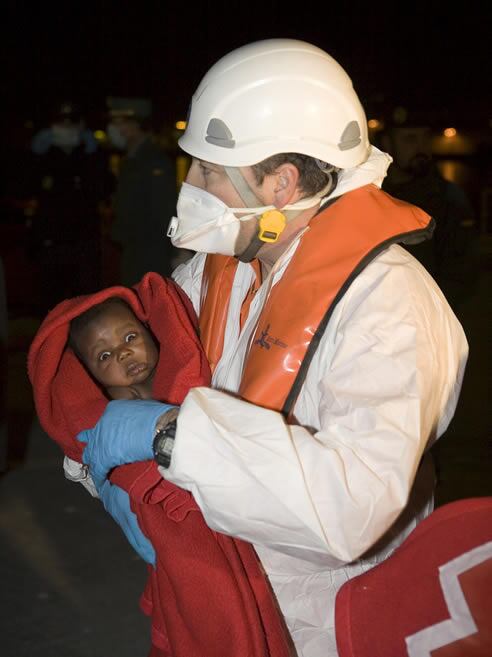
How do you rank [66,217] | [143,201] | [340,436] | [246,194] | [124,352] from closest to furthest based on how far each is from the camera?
[340,436] < [246,194] < [124,352] < [143,201] < [66,217]

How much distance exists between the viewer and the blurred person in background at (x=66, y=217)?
24.6 feet

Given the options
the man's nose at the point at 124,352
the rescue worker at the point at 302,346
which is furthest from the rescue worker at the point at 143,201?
the rescue worker at the point at 302,346

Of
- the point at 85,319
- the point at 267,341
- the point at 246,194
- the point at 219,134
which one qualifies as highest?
the point at 219,134

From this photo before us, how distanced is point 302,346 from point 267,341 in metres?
0.09

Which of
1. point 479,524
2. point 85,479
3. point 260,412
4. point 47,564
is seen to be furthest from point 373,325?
point 47,564

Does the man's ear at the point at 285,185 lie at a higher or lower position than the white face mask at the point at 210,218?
higher

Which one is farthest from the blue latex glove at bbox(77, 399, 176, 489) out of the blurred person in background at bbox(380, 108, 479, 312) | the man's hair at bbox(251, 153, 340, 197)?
the blurred person in background at bbox(380, 108, 479, 312)

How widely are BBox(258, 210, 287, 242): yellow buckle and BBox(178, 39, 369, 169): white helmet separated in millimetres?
125

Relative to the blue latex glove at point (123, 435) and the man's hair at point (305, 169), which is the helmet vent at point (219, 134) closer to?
the man's hair at point (305, 169)

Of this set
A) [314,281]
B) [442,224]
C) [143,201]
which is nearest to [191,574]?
[314,281]

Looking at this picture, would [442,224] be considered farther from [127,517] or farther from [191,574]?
[191,574]

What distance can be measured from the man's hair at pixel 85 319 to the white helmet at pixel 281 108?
712 mm

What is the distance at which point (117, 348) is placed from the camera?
2457 mm

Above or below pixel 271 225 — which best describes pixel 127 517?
below
